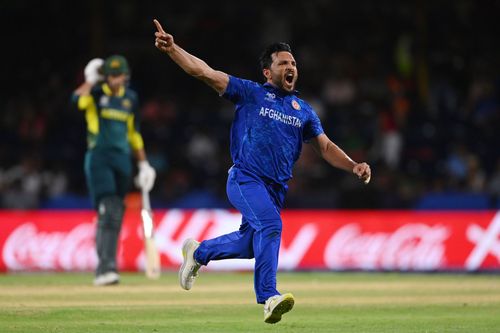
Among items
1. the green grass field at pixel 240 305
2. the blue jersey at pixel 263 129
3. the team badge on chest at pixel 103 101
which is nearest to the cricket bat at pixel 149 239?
the green grass field at pixel 240 305

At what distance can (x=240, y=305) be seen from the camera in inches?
440

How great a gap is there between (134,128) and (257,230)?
200 inches

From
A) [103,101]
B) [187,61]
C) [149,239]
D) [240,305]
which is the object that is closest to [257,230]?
[187,61]

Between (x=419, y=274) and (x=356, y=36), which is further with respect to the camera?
(x=356, y=36)

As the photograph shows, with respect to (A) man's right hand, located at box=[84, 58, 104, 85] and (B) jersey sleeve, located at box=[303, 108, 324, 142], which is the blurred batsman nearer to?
(A) man's right hand, located at box=[84, 58, 104, 85]

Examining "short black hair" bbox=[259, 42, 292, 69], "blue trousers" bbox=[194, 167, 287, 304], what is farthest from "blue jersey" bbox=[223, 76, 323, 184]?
"short black hair" bbox=[259, 42, 292, 69]

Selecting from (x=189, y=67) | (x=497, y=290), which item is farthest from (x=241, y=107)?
(x=497, y=290)

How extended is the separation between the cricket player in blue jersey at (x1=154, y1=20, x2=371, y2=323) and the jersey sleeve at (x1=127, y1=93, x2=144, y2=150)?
4.39m

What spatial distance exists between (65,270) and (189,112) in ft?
21.4

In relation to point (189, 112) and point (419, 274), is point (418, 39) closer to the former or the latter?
point (189, 112)

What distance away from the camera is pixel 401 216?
1706cm

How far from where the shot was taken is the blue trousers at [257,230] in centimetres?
879

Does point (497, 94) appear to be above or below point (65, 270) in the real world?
above

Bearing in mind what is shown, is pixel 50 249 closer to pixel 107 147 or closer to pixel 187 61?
pixel 107 147
